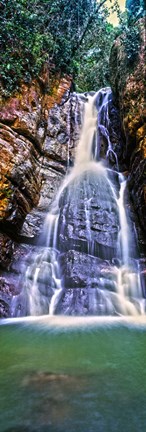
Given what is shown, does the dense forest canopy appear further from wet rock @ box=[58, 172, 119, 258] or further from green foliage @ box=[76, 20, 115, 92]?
wet rock @ box=[58, 172, 119, 258]

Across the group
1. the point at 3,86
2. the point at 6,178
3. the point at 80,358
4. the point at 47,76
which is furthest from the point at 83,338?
the point at 47,76

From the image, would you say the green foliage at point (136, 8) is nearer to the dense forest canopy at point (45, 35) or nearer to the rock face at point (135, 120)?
the rock face at point (135, 120)

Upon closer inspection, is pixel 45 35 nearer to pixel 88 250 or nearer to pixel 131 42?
pixel 131 42

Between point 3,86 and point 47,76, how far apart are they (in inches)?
118

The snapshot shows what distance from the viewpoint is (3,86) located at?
8.92 meters

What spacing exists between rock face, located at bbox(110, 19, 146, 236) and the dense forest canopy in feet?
10.3

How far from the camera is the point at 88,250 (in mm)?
7723

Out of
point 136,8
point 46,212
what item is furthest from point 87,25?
point 46,212

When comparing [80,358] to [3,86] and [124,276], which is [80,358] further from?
[3,86]

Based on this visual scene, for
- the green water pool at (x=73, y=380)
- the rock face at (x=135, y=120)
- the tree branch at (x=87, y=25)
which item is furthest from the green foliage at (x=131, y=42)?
the green water pool at (x=73, y=380)

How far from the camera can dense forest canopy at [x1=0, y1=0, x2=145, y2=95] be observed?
360 inches

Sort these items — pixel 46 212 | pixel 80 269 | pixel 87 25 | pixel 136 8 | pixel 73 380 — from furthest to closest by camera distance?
pixel 87 25 → pixel 136 8 → pixel 46 212 → pixel 80 269 → pixel 73 380

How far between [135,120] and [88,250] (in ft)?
14.1

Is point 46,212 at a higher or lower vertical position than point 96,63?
lower
